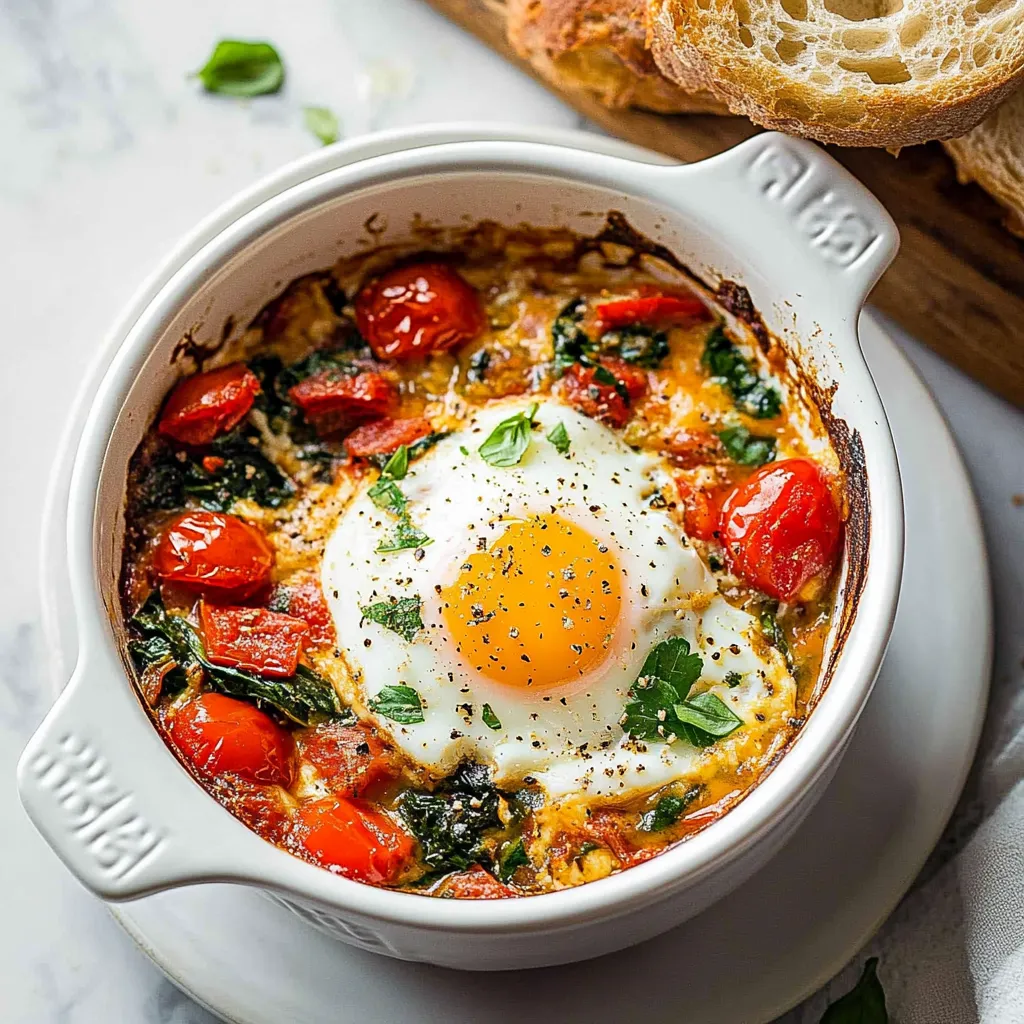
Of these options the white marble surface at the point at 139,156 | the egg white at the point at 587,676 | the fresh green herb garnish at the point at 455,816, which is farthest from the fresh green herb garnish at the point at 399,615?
the white marble surface at the point at 139,156

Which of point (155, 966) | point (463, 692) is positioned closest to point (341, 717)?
point (463, 692)

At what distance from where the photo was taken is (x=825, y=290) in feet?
7.88

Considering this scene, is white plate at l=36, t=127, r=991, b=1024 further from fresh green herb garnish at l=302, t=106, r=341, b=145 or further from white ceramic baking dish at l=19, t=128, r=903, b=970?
fresh green herb garnish at l=302, t=106, r=341, b=145

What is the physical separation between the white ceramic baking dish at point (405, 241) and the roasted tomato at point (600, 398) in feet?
0.94

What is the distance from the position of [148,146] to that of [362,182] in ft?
3.11

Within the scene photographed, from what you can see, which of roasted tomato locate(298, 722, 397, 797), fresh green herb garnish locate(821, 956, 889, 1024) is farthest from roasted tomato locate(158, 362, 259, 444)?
fresh green herb garnish locate(821, 956, 889, 1024)

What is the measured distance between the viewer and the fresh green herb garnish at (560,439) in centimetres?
266

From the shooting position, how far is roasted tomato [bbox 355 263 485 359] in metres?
2.79

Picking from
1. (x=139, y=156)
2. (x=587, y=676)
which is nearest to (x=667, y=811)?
(x=587, y=676)

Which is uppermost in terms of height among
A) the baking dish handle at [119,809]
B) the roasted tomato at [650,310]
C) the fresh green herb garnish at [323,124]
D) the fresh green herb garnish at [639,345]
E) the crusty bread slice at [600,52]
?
the crusty bread slice at [600,52]

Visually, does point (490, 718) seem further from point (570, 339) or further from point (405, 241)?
point (405, 241)

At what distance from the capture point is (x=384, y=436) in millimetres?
2754

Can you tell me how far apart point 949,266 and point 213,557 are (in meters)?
1.70

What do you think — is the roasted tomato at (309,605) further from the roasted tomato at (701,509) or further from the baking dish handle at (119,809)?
the roasted tomato at (701,509)
